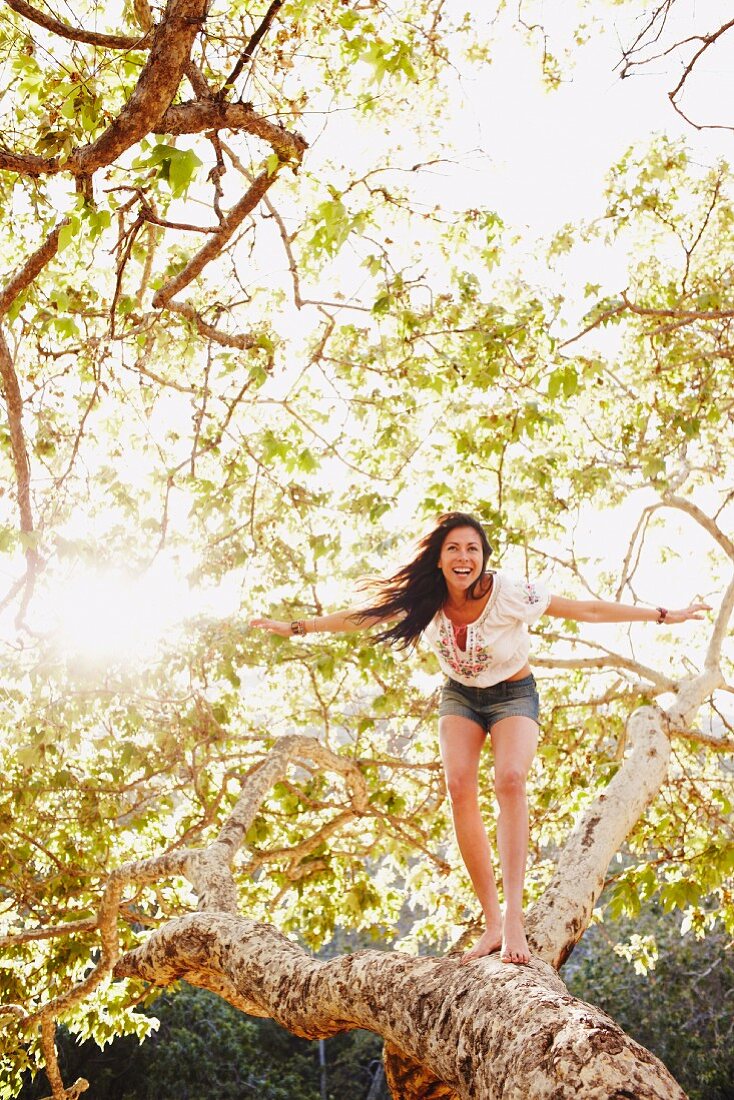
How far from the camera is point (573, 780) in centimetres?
604

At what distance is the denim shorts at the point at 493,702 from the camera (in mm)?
3008

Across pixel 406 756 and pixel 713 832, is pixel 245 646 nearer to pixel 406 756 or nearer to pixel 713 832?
pixel 406 756

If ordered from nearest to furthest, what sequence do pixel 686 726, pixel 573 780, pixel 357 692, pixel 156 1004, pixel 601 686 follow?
pixel 686 726, pixel 573 780, pixel 601 686, pixel 357 692, pixel 156 1004

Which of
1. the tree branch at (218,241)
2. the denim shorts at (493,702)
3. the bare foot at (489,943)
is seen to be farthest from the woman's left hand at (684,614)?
the tree branch at (218,241)

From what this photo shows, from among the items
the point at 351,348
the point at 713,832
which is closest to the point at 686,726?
the point at 713,832

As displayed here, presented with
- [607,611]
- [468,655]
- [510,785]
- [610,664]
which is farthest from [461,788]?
[610,664]

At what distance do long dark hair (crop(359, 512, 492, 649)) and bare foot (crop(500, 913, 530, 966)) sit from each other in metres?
1.22

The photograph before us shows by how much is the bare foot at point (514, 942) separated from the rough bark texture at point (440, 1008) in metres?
0.05

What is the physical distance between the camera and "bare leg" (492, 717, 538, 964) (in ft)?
7.91

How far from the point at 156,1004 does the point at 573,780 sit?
13.4 m

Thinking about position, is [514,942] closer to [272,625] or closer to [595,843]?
[595,843]

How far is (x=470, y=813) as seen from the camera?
2861mm

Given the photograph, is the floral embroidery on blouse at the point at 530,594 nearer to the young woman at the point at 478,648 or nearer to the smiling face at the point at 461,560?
the young woman at the point at 478,648

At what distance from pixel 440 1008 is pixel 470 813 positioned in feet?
3.49
